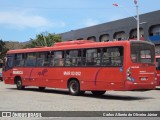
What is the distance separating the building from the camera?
5088 cm

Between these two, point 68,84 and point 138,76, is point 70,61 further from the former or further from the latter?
point 138,76

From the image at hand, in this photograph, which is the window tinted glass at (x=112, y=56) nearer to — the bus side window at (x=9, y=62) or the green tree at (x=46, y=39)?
the bus side window at (x=9, y=62)

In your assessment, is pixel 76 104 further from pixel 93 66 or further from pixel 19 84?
pixel 19 84

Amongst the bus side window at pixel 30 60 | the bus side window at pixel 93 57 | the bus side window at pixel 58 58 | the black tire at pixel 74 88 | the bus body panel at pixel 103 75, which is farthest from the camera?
the bus side window at pixel 30 60

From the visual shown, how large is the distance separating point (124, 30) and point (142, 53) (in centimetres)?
3756

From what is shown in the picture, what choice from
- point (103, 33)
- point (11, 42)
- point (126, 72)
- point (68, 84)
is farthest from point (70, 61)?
point (11, 42)

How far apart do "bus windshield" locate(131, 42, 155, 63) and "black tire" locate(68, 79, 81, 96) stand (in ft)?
13.0

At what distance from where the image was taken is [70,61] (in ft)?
72.4

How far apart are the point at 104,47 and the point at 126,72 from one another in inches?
77.7

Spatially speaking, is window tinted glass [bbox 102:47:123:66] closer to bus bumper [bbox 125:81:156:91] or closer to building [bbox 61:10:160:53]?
bus bumper [bbox 125:81:156:91]

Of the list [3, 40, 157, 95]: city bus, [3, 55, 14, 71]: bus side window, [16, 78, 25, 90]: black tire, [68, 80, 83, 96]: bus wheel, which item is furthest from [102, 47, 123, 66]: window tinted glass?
[3, 55, 14, 71]: bus side window

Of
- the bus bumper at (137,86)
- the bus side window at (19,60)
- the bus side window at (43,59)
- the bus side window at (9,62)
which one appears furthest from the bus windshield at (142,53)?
the bus side window at (9,62)

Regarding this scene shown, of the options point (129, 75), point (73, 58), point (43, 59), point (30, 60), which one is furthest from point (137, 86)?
point (30, 60)

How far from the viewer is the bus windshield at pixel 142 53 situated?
19109 millimetres
